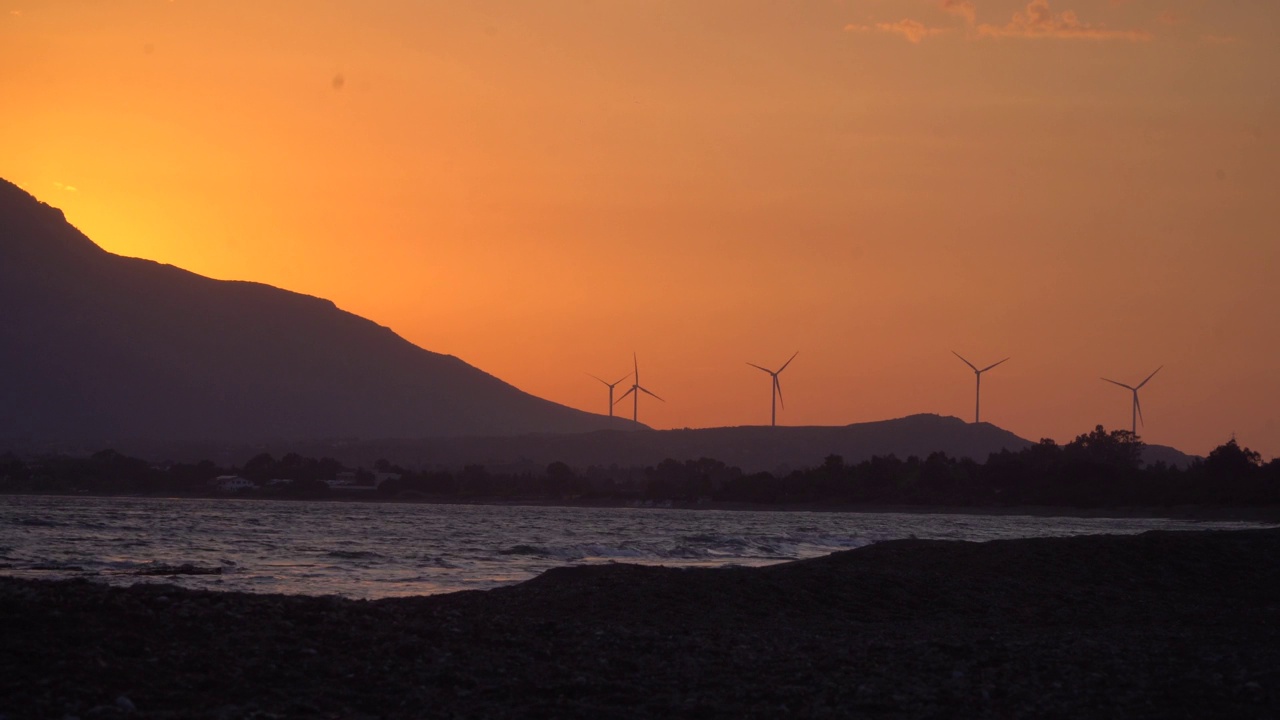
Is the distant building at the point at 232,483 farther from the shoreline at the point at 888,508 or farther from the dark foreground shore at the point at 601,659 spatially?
the dark foreground shore at the point at 601,659

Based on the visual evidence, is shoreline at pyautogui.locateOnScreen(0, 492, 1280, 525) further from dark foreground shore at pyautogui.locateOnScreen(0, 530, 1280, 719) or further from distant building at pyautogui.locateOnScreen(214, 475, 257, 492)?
dark foreground shore at pyautogui.locateOnScreen(0, 530, 1280, 719)

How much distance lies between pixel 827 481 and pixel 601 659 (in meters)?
156

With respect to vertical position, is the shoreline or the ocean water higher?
the shoreline

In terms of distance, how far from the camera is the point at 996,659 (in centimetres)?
1514

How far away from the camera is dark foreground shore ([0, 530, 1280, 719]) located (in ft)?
39.4

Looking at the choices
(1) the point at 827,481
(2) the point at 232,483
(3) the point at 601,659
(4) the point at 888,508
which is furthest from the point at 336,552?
(2) the point at 232,483

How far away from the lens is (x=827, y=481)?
549ft

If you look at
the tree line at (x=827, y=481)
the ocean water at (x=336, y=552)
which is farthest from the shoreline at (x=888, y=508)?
the ocean water at (x=336, y=552)

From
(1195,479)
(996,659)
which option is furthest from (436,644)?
(1195,479)

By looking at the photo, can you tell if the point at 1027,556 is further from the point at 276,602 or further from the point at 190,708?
the point at 190,708

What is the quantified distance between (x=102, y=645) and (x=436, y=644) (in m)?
3.73

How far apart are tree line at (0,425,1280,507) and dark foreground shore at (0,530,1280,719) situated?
114 meters

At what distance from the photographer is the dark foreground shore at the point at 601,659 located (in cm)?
1202

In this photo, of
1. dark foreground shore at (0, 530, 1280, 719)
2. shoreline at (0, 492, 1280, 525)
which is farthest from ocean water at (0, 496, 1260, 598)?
shoreline at (0, 492, 1280, 525)
